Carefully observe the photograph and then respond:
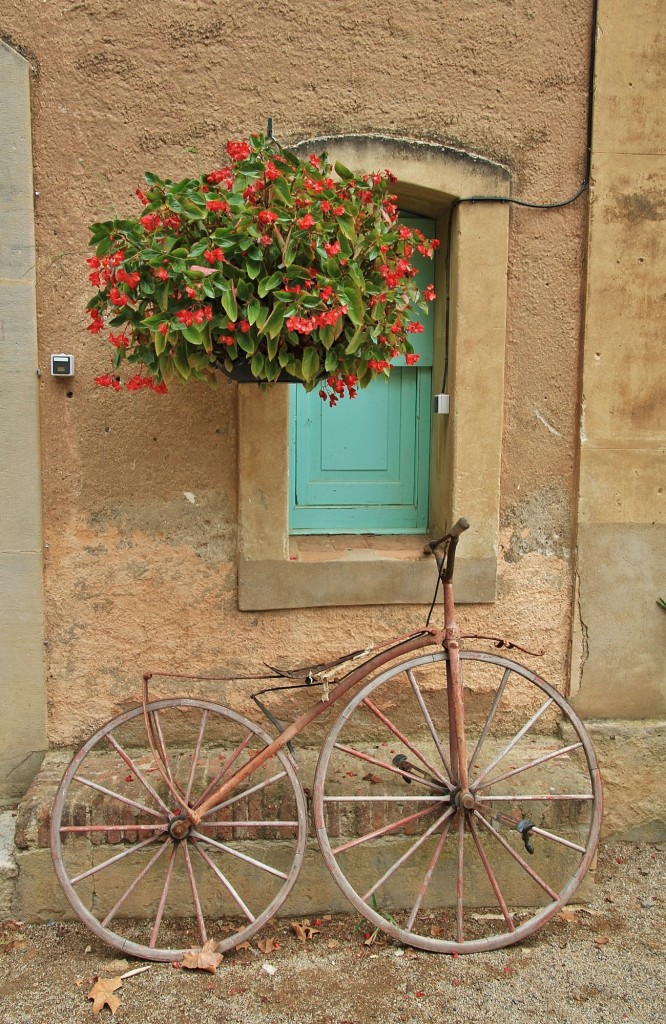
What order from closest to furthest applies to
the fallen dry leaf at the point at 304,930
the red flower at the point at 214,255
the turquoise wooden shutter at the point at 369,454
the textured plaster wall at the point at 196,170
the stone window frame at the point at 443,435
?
the red flower at the point at 214,255 < the fallen dry leaf at the point at 304,930 < the textured plaster wall at the point at 196,170 < the stone window frame at the point at 443,435 < the turquoise wooden shutter at the point at 369,454

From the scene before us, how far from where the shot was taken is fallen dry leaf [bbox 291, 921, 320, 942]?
3512 millimetres

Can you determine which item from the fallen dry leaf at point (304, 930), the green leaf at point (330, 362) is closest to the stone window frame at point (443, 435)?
the green leaf at point (330, 362)

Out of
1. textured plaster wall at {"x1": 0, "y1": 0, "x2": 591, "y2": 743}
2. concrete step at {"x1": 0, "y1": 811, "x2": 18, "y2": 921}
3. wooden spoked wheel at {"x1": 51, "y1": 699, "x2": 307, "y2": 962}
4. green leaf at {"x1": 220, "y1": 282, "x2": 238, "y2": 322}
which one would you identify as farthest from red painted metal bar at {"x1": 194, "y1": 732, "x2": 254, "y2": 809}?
green leaf at {"x1": 220, "y1": 282, "x2": 238, "y2": 322}

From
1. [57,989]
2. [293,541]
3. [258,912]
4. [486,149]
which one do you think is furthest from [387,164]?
[57,989]

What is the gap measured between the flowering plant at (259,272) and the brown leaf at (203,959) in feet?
6.65

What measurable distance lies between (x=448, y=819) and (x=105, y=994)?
1.33 meters

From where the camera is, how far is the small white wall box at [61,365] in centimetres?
369

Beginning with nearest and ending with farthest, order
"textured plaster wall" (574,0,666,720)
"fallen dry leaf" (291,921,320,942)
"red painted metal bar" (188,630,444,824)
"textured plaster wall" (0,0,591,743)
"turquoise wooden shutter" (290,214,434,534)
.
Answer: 1. "red painted metal bar" (188,630,444,824)
2. "fallen dry leaf" (291,921,320,942)
3. "textured plaster wall" (0,0,591,743)
4. "textured plaster wall" (574,0,666,720)
5. "turquoise wooden shutter" (290,214,434,534)

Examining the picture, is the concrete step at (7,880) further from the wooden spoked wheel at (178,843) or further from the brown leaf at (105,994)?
the brown leaf at (105,994)

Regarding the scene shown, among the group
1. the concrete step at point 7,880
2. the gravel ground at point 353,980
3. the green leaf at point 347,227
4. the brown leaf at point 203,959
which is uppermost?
the green leaf at point 347,227

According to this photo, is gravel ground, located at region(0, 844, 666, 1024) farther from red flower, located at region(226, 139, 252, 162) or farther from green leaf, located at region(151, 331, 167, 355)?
red flower, located at region(226, 139, 252, 162)

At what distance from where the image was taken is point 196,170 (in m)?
3.70

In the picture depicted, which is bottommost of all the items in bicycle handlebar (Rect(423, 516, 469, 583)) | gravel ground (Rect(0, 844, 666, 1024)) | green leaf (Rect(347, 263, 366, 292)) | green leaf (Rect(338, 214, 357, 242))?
gravel ground (Rect(0, 844, 666, 1024))

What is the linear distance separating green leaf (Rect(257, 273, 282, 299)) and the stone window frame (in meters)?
0.89
